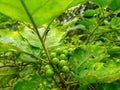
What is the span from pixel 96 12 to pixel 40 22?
0.83 meters

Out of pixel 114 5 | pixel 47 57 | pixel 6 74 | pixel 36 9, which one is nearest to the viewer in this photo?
pixel 36 9

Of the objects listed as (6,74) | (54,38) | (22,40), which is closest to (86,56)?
(54,38)

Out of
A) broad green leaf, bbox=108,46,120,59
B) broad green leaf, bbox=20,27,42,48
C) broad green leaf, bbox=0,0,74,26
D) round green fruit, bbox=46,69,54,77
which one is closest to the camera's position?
broad green leaf, bbox=0,0,74,26

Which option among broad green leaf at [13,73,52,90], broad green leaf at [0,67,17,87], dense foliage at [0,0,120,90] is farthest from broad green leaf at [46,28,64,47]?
broad green leaf at [0,67,17,87]

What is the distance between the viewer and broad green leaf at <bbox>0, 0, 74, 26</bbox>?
33.0 inches

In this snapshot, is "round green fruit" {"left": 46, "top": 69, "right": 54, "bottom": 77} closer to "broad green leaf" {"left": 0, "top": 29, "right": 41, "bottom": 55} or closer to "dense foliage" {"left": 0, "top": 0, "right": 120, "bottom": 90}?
"dense foliage" {"left": 0, "top": 0, "right": 120, "bottom": 90}

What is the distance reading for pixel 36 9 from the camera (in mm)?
868

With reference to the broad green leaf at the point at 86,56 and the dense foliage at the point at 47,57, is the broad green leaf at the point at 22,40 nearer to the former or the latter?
the dense foliage at the point at 47,57

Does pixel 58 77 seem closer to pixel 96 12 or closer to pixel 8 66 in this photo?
pixel 8 66

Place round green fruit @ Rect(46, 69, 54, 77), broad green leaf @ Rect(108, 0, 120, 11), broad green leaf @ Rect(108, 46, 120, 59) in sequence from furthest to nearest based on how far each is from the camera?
1. broad green leaf @ Rect(108, 0, 120, 11)
2. broad green leaf @ Rect(108, 46, 120, 59)
3. round green fruit @ Rect(46, 69, 54, 77)

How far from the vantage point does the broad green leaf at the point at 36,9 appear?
2.75ft

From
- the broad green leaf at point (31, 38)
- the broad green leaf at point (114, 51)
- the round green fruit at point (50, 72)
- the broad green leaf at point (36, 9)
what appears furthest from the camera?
the broad green leaf at point (114, 51)

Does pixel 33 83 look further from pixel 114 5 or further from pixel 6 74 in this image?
pixel 114 5

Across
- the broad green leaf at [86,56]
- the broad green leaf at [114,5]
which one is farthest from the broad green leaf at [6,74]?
the broad green leaf at [114,5]
